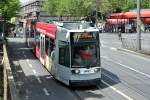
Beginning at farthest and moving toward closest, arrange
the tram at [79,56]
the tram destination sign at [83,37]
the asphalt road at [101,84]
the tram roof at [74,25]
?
1. the tram roof at [74,25]
2. the tram destination sign at [83,37]
3. the tram at [79,56]
4. the asphalt road at [101,84]

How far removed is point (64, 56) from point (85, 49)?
1.08m

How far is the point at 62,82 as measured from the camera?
22.7 metres

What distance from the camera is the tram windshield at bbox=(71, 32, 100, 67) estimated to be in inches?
840

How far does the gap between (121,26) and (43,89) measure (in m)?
67.1

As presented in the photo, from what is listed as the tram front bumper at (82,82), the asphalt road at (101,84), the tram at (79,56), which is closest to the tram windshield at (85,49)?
the tram at (79,56)

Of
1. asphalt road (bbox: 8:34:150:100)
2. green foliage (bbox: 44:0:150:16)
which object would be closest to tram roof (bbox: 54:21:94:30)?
asphalt road (bbox: 8:34:150:100)

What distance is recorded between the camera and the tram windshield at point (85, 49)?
840 inches

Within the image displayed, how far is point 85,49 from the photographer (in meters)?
21.5

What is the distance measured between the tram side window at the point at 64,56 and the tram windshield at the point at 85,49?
1.03 feet

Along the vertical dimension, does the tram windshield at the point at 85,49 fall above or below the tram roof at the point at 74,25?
below

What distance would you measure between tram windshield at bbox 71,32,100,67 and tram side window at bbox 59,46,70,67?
1.03 ft

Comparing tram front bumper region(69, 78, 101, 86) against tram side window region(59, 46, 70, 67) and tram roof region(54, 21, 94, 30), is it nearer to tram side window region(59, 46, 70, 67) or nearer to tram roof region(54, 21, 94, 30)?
tram side window region(59, 46, 70, 67)

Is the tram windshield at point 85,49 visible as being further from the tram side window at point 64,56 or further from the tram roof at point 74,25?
the tram roof at point 74,25

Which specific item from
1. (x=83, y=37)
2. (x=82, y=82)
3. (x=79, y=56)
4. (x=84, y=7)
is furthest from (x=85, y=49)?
(x=84, y=7)
